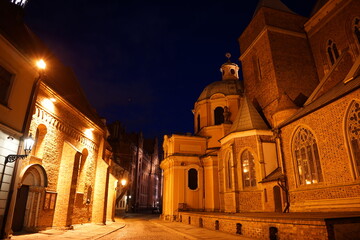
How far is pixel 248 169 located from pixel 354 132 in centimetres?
963

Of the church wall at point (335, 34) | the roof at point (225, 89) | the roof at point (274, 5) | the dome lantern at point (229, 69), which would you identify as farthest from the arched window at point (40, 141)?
the dome lantern at point (229, 69)

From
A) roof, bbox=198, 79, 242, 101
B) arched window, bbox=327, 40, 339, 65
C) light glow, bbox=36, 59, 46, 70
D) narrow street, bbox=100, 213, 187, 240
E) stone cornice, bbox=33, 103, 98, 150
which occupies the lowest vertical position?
narrow street, bbox=100, 213, 187, 240

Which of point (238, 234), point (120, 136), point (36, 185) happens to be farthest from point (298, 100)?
point (120, 136)

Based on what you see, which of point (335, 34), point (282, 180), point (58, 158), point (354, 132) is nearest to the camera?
point (354, 132)

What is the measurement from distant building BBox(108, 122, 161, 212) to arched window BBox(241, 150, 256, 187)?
2108 cm

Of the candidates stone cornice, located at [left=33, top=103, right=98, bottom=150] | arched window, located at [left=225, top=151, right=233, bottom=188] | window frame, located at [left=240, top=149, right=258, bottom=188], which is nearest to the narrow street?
stone cornice, located at [left=33, top=103, right=98, bottom=150]

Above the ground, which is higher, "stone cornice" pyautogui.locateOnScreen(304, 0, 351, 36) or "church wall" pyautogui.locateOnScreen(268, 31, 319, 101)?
"stone cornice" pyautogui.locateOnScreen(304, 0, 351, 36)

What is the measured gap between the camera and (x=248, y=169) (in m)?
20.1

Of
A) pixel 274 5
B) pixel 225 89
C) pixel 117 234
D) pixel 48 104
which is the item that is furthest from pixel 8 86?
pixel 274 5

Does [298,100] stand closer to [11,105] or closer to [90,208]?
[90,208]

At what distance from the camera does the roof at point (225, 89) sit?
32.1 m

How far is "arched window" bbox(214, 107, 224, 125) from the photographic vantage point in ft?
104

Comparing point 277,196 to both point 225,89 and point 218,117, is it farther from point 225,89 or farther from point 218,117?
point 225,89

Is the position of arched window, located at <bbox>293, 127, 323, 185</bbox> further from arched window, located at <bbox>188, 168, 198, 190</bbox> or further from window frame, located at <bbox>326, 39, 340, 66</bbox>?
arched window, located at <bbox>188, 168, 198, 190</bbox>
